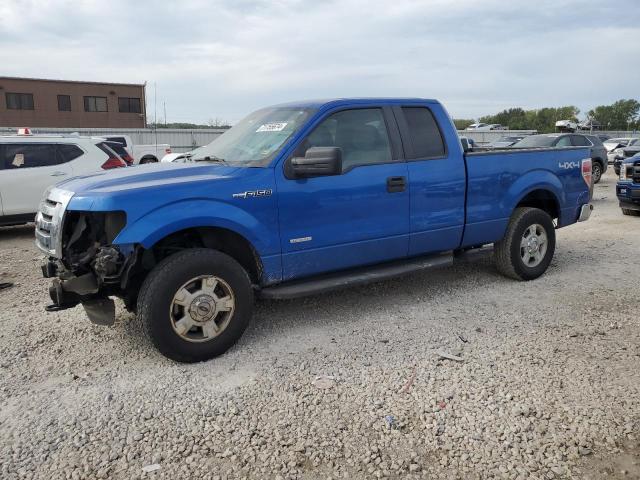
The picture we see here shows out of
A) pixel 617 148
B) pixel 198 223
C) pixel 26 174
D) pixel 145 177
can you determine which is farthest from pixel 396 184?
pixel 617 148

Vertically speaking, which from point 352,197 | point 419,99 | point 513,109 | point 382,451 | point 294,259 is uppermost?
point 513,109

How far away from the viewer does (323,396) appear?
3.40m

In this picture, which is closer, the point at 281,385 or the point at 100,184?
the point at 281,385

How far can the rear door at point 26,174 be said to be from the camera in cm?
877

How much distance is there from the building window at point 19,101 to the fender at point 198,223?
4483 centimetres

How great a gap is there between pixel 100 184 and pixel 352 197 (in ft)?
6.48

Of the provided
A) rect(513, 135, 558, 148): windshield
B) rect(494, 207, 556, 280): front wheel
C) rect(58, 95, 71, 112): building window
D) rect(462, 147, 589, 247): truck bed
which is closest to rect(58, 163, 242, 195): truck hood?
rect(462, 147, 589, 247): truck bed

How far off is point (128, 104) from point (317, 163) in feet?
147

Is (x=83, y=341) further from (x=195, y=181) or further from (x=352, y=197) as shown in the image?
(x=352, y=197)

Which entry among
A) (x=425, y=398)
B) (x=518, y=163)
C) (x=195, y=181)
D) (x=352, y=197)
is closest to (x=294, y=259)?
(x=352, y=197)

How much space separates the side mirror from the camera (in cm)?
396

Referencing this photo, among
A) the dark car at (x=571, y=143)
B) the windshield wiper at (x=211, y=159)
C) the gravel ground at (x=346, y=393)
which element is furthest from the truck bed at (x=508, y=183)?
the dark car at (x=571, y=143)

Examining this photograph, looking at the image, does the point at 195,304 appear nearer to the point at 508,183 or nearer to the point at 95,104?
the point at 508,183

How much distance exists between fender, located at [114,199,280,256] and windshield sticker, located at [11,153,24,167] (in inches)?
264
